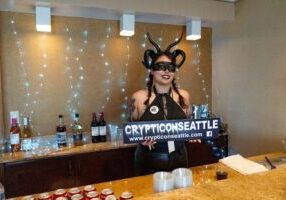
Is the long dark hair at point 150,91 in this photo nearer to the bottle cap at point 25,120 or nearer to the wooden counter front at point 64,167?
the wooden counter front at point 64,167

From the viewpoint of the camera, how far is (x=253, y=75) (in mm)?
2068

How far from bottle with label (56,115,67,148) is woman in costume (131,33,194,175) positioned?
1.99 feet

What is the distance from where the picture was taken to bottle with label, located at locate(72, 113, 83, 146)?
1942 mm

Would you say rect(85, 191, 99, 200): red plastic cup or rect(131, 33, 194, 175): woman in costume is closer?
rect(85, 191, 99, 200): red plastic cup

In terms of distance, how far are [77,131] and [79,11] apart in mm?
922

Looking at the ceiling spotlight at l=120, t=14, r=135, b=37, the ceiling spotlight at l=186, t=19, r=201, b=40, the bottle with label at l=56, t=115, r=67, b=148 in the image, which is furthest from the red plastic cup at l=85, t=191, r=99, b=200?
the ceiling spotlight at l=186, t=19, r=201, b=40

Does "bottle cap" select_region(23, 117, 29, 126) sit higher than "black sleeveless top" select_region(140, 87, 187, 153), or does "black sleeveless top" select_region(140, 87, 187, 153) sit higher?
"black sleeveless top" select_region(140, 87, 187, 153)

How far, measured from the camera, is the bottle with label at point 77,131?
1942 millimetres

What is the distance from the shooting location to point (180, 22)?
226 cm

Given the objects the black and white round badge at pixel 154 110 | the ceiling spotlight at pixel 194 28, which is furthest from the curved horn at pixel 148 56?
the ceiling spotlight at pixel 194 28

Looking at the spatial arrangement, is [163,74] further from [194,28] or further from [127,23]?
[194,28]

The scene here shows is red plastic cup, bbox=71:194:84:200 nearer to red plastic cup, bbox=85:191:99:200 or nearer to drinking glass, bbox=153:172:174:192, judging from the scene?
red plastic cup, bbox=85:191:99:200

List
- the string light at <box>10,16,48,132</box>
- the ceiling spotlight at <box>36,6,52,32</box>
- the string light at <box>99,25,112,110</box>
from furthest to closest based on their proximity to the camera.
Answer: the string light at <box>99,25,112,110</box> → the string light at <box>10,16,48,132</box> → the ceiling spotlight at <box>36,6,52,32</box>

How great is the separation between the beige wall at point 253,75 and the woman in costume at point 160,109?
0.76 meters
